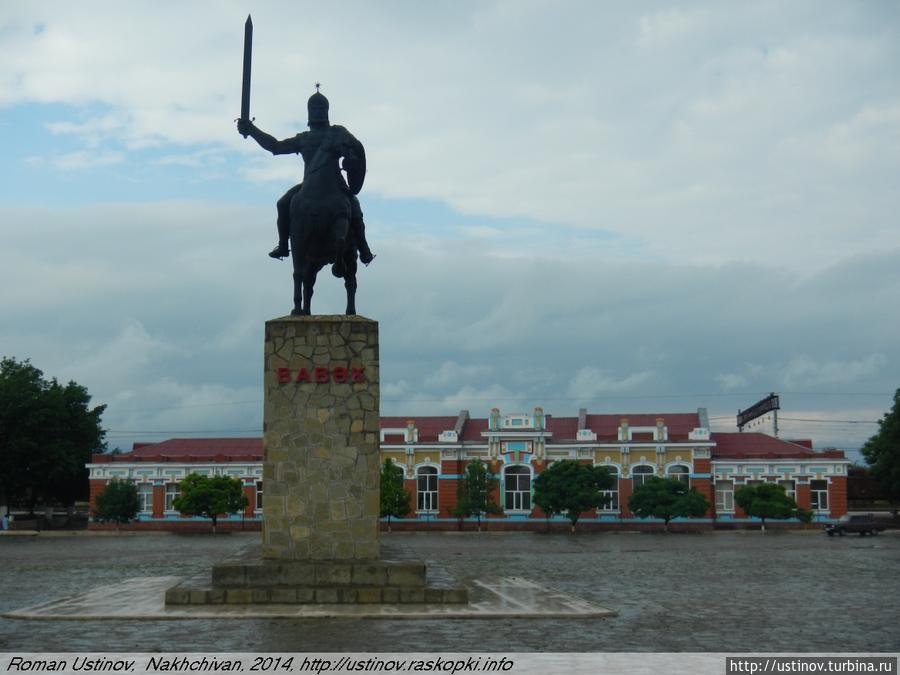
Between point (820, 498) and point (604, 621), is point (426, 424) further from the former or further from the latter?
point (604, 621)

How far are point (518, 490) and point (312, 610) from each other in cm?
5541

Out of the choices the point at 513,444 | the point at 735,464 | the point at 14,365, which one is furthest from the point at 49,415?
the point at 735,464

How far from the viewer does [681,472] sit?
6762 centimetres

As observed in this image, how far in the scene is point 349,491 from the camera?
1572cm

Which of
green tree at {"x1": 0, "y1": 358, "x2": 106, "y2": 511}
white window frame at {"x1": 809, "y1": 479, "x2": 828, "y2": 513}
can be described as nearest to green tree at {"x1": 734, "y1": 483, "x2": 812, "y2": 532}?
white window frame at {"x1": 809, "y1": 479, "x2": 828, "y2": 513}

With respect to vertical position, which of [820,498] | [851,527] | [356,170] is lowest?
[851,527]

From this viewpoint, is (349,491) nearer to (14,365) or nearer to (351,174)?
(351,174)

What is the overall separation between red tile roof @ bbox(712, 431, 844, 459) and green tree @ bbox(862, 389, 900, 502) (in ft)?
6.55

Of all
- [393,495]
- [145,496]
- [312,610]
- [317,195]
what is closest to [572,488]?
[393,495]

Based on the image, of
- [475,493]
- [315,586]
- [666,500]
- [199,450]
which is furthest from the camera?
[199,450]

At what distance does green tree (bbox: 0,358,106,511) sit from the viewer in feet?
220

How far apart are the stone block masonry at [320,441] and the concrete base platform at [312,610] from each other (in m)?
1.38

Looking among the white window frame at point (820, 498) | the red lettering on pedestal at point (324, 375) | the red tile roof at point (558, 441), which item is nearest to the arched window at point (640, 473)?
the red tile roof at point (558, 441)

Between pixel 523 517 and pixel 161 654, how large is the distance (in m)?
58.4
